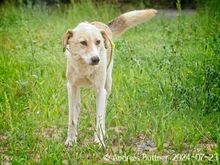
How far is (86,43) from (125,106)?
1.04 meters

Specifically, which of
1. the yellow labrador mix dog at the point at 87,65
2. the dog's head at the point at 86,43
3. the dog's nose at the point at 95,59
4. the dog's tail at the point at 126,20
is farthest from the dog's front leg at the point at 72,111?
the dog's tail at the point at 126,20

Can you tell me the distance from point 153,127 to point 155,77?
123 cm

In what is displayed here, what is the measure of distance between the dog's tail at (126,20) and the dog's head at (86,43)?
102 cm

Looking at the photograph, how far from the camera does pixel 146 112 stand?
5.07 metres

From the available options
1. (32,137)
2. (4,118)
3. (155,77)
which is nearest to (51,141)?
(32,137)

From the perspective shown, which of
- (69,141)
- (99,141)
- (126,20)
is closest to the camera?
(99,141)

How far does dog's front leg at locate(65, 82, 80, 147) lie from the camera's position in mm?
4699

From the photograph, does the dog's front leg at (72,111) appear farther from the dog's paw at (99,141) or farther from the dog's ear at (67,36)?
the dog's ear at (67,36)

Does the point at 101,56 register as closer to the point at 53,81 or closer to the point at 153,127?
the point at 153,127

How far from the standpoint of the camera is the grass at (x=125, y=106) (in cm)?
432

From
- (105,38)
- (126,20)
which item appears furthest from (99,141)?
(126,20)

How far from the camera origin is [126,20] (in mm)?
5738

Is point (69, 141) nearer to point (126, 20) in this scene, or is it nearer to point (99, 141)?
point (99, 141)

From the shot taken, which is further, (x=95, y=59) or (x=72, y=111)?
(x=72, y=111)
